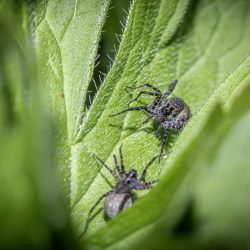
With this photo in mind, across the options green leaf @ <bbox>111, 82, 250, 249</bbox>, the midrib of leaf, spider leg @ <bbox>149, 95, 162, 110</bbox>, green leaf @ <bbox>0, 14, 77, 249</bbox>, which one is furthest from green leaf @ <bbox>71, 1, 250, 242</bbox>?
green leaf @ <bbox>0, 14, 77, 249</bbox>

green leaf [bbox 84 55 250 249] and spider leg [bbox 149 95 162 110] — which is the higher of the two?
green leaf [bbox 84 55 250 249]

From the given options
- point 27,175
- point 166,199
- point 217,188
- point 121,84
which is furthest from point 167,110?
point 27,175

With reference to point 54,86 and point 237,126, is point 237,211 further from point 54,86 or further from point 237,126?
point 54,86

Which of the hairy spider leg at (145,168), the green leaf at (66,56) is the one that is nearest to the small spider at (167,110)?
the hairy spider leg at (145,168)

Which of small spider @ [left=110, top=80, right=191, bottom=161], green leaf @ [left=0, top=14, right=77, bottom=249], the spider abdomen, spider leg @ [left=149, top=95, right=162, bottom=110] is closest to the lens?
green leaf @ [left=0, top=14, right=77, bottom=249]

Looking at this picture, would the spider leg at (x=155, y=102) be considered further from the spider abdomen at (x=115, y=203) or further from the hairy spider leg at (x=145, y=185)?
the spider abdomen at (x=115, y=203)

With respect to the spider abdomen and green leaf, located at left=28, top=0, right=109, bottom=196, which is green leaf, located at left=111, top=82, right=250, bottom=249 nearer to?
the spider abdomen

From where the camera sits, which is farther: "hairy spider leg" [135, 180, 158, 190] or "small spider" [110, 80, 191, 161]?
"small spider" [110, 80, 191, 161]
